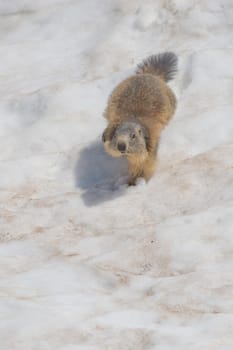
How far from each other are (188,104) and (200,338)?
15.6 ft

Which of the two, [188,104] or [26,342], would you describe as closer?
[26,342]

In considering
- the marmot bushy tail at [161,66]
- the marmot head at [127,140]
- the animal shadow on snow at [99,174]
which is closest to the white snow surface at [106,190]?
the animal shadow on snow at [99,174]

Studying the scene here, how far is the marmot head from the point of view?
805 cm

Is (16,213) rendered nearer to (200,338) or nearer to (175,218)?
(175,218)

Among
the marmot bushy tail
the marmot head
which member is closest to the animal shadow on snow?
the marmot head

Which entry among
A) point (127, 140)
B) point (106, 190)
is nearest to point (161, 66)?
point (127, 140)

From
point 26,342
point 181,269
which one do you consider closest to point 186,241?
point 181,269

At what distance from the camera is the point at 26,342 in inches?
203

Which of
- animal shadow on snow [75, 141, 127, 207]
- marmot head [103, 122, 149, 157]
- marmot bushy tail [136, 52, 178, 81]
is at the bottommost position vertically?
animal shadow on snow [75, 141, 127, 207]

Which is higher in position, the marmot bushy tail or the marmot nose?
the marmot nose

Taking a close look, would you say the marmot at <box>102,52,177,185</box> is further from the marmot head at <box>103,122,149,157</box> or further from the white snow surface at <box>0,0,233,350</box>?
the white snow surface at <box>0,0,233,350</box>

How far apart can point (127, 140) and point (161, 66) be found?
2028mm

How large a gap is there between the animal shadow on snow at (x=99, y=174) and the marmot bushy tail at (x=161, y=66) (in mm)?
1425

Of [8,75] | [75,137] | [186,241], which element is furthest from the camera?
[8,75]
